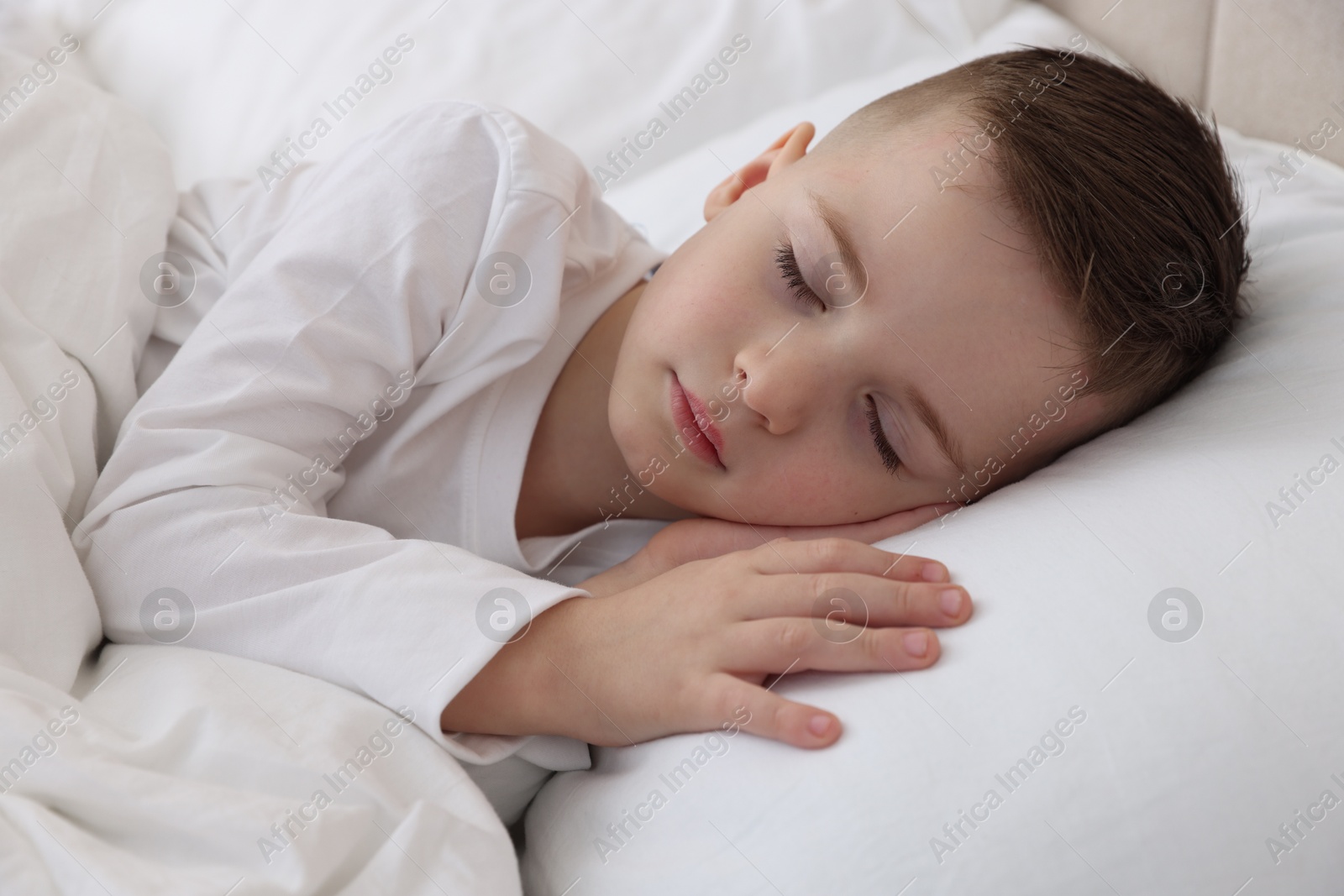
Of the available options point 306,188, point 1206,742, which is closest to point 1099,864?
point 1206,742

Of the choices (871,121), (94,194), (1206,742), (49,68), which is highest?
(49,68)

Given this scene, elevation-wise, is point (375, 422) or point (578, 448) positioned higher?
point (375, 422)

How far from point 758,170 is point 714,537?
1.42ft

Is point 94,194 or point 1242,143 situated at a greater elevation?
point 94,194

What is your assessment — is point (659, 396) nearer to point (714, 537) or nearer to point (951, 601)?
point (714, 537)

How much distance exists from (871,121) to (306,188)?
1.99ft

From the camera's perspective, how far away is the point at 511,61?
62.6 inches

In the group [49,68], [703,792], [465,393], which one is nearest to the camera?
[703,792]

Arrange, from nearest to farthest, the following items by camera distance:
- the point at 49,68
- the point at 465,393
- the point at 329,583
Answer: the point at 329,583 < the point at 465,393 < the point at 49,68

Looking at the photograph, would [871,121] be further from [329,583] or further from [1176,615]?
[329,583]

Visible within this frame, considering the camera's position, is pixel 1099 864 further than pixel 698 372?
No

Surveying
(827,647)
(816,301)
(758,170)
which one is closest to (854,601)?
(827,647)

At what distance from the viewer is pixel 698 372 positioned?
3.04 ft

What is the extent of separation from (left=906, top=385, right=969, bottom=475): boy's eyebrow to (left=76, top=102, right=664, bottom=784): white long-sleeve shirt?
1.12 feet
